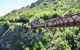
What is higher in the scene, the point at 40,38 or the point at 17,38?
the point at 40,38

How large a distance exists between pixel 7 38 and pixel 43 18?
62.6ft

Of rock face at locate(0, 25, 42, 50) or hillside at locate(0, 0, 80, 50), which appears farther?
rock face at locate(0, 25, 42, 50)

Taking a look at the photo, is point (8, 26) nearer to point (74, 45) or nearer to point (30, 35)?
point (30, 35)

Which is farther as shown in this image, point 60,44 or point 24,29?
point 24,29

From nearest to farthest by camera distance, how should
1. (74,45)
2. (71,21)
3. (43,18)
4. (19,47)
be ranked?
1. (71,21)
2. (74,45)
3. (19,47)
4. (43,18)

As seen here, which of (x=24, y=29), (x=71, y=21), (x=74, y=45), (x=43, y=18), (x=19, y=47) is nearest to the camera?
(x=71, y=21)

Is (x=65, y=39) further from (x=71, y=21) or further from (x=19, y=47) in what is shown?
(x=71, y=21)

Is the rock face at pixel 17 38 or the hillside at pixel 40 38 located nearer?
the hillside at pixel 40 38

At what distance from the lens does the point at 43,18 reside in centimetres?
12912

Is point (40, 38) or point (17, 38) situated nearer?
point (40, 38)

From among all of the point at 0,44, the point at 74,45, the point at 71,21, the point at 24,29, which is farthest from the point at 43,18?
the point at 71,21

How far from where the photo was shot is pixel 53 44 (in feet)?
335

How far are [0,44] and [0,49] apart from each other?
3004mm

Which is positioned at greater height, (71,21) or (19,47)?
(71,21)
